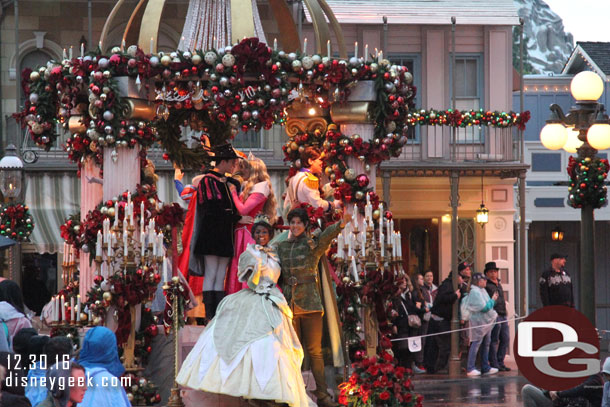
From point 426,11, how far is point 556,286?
7.97 meters

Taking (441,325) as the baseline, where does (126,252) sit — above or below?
above

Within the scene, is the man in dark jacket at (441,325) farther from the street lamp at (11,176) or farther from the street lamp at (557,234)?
the street lamp at (557,234)

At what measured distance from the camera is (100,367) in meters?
8.76

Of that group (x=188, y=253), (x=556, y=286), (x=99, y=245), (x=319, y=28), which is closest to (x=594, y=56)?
(x=556, y=286)

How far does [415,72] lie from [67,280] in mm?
13944

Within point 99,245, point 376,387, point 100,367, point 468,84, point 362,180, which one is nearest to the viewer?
point 100,367

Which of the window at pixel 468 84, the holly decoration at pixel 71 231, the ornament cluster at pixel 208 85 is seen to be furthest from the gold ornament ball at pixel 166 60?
the window at pixel 468 84

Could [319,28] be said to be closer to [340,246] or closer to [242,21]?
[242,21]

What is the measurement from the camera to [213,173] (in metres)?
14.8

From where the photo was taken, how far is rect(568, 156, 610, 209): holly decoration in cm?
1465

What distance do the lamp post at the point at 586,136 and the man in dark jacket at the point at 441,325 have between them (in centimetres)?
631

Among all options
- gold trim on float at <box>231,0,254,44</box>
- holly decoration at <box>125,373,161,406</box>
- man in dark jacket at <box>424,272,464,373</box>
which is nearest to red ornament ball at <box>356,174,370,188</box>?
gold trim on float at <box>231,0,254,44</box>

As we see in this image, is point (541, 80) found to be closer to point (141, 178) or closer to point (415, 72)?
point (415, 72)

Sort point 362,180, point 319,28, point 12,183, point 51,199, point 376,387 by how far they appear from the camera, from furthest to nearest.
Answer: point 51,199
point 12,183
point 319,28
point 362,180
point 376,387
